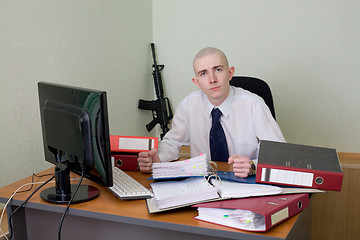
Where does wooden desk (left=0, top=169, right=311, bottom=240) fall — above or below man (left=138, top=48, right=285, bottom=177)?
below

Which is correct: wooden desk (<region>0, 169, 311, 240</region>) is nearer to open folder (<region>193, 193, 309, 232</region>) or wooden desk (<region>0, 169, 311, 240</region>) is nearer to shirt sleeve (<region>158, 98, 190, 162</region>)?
open folder (<region>193, 193, 309, 232</region>)

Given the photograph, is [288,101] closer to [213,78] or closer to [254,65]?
[254,65]

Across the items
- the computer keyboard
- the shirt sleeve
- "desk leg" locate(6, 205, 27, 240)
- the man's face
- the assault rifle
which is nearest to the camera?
the computer keyboard

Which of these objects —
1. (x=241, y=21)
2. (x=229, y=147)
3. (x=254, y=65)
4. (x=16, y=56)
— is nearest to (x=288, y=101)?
(x=254, y=65)

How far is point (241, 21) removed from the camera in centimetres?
272

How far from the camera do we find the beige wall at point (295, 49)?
2.49m

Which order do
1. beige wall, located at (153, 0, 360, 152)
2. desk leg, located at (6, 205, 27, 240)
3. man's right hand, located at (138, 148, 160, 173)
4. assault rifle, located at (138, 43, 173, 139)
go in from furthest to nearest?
1. assault rifle, located at (138, 43, 173, 139)
2. beige wall, located at (153, 0, 360, 152)
3. man's right hand, located at (138, 148, 160, 173)
4. desk leg, located at (6, 205, 27, 240)

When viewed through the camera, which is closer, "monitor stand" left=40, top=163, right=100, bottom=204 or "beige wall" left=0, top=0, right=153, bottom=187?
"monitor stand" left=40, top=163, right=100, bottom=204

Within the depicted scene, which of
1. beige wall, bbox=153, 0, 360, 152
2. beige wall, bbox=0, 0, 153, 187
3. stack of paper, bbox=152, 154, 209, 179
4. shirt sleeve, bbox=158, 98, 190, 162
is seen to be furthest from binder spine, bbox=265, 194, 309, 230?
beige wall, bbox=153, 0, 360, 152

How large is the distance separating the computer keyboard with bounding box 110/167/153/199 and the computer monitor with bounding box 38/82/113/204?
8cm

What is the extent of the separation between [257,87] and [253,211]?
1.18m

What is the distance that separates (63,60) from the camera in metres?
1.98

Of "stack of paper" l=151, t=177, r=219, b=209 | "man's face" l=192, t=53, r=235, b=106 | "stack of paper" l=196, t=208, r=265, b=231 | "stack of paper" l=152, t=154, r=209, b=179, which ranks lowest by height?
"stack of paper" l=196, t=208, r=265, b=231

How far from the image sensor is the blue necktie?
1.82 m
